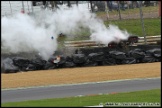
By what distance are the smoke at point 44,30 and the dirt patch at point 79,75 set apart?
8.75 ft

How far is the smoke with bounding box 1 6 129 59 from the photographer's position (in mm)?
25078

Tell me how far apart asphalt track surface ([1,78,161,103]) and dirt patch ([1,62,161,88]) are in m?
1.30

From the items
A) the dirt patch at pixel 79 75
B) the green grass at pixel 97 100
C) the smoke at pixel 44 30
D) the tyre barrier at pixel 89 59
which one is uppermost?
the smoke at pixel 44 30

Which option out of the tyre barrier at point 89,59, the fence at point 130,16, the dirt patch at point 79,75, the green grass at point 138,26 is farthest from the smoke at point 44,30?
the green grass at point 138,26

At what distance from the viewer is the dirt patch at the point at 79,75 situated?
19344 mm

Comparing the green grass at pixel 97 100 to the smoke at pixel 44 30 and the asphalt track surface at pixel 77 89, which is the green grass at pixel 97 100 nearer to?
the asphalt track surface at pixel 77 89

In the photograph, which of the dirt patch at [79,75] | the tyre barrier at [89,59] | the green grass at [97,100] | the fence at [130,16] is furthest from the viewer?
the fence at [130,16]

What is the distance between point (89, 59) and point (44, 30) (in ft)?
13.3

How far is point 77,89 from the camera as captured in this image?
1662 cm

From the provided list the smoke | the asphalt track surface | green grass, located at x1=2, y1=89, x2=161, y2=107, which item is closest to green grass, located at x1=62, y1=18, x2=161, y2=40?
the smoke

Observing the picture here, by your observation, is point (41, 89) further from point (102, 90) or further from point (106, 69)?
point (106, 69)

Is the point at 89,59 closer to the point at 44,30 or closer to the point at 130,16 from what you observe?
the point at 44,30

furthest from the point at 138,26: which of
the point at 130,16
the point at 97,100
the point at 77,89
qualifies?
the point at 97,100

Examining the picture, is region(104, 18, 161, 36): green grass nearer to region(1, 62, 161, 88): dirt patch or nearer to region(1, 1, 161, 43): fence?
region(1, 1, 161, 43): fence
